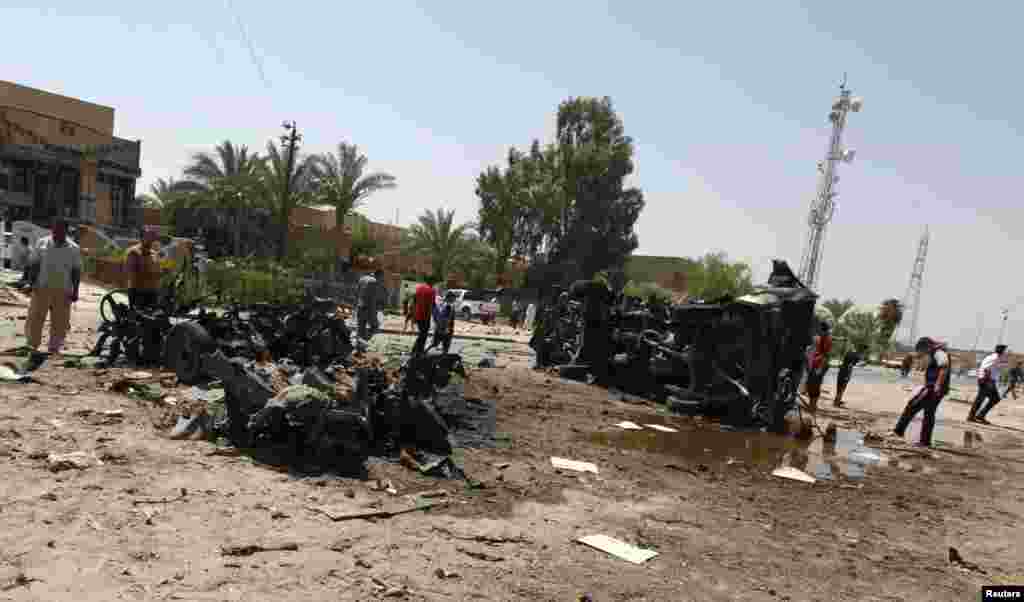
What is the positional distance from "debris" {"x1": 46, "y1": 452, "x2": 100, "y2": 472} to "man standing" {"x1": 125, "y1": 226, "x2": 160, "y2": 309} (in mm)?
3982

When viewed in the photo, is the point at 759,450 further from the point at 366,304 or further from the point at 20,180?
the point at 20,180

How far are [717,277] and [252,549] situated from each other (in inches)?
1888

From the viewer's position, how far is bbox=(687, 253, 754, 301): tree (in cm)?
4797

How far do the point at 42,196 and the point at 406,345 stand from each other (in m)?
27.2

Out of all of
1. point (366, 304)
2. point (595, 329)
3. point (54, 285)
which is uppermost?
point (54, 285)

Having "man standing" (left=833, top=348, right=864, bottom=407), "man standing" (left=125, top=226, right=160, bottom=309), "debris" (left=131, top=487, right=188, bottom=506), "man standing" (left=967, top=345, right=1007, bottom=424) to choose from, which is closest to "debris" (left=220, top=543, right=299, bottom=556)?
"debris" (left=131, top=487, right=188, bottom=506)

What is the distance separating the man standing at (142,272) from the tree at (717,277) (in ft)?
140

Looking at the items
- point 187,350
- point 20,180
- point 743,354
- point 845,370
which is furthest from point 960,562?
point 20,180

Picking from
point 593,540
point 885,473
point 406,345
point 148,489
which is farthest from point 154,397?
point 406,345

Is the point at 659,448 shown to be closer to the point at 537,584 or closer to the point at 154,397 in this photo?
the point at 537,584

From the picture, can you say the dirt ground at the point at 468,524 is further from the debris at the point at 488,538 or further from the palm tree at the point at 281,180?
the palm tree at the point at 281,180

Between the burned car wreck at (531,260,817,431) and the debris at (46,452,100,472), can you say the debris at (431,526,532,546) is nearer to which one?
the debris at (46,452,100,472)

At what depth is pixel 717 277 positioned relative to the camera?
159 feet

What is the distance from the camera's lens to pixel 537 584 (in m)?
3.43
